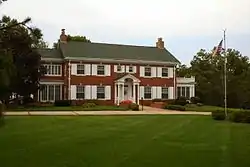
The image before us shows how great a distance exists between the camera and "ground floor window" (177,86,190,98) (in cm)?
5125

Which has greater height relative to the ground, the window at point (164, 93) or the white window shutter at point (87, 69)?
the white window shutter at point (87, 69)

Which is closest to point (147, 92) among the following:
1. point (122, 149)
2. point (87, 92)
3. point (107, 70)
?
point (107, 70)

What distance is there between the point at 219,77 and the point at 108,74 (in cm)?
1668

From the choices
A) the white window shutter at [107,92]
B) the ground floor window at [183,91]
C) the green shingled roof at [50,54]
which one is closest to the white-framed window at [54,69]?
the green shingled roof at [50,54]

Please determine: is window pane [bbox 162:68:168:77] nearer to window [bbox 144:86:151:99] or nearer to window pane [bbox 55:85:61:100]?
window [bbox 144:86:151:99]

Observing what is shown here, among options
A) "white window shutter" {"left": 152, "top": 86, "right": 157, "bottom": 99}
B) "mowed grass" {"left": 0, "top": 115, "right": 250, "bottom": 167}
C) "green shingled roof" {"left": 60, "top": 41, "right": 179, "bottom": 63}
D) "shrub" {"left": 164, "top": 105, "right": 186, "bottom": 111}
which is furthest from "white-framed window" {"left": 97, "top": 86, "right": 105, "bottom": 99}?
"mowed grass" {"left": 0, "top": 115, "right": 250, "bottom": 167}

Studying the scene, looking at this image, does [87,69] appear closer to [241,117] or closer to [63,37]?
[63,37]

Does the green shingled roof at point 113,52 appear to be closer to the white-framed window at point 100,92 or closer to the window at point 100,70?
the window at point 100,70

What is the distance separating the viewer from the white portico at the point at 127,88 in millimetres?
47219

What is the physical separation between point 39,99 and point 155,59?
14.2 meters

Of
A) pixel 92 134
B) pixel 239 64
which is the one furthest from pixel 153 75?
pixel 92 134

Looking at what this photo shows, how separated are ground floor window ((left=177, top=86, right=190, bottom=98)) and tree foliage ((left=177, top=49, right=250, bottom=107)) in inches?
159

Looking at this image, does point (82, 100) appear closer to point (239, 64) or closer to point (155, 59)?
point (155, 59)

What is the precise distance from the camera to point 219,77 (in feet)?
183
